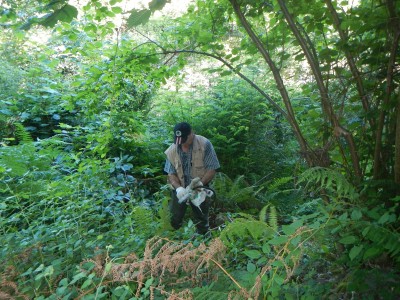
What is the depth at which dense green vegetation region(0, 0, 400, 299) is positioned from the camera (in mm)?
1828

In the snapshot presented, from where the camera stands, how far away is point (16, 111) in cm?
811

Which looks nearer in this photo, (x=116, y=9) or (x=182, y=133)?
(x=116, y=9)

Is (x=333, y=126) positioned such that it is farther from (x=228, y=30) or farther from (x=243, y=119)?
(x=243, y=119)

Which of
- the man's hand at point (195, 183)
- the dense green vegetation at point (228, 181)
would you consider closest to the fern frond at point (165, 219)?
the dense green vegetation at point (228, 181)

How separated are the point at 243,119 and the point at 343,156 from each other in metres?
5.38

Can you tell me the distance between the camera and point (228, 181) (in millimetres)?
7168

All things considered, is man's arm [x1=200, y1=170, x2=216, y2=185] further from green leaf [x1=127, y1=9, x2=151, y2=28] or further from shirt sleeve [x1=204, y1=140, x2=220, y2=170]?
green leaf [x1=127, y1=9, x2=151, y2=28]

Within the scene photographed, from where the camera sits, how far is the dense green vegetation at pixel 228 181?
1828 millimetres

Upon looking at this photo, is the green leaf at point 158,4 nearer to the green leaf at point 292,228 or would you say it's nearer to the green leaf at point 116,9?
the green leaf at point 292,228

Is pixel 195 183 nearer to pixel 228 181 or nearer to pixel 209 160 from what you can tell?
pixel 209 160

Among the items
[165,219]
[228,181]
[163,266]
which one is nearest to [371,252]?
[163,266]

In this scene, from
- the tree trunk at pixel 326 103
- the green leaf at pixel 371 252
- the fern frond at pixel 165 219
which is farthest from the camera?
the fern frond at pixel 165 219

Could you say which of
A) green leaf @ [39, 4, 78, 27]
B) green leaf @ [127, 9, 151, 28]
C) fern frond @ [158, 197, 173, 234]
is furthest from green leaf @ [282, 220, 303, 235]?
fern frond @ [158, 197, 173, 234]

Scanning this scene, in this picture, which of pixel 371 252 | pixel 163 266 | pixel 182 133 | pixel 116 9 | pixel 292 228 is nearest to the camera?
pixel 371 252
